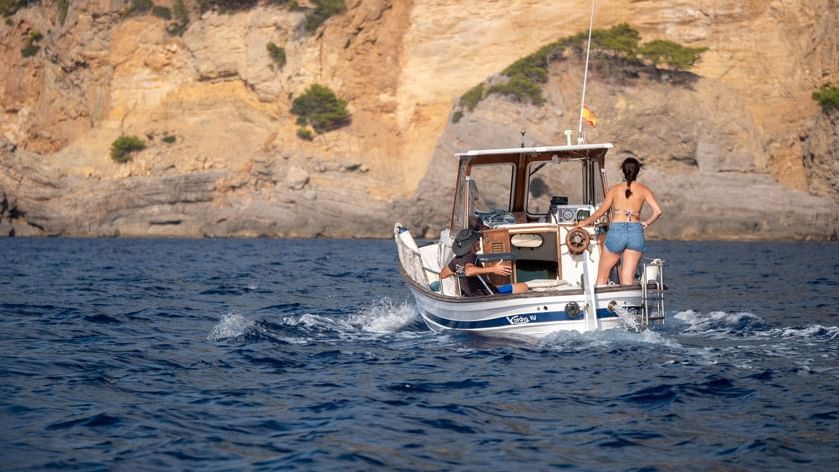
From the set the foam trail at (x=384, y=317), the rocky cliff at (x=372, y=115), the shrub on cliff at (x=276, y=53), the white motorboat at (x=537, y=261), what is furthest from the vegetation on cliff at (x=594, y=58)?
the white motorboat at (x=537, y=261)

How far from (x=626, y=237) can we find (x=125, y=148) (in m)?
44.0

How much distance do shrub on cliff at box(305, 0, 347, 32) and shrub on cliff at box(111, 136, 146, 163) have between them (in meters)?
11.1

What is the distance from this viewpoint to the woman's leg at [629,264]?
490 inches

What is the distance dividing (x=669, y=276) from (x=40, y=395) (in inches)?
725

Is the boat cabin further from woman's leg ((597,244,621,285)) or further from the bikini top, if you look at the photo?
the bikini top

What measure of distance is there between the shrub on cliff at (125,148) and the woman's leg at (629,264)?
4359 cm

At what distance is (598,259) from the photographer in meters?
13.5

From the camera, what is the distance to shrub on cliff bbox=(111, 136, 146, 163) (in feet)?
171

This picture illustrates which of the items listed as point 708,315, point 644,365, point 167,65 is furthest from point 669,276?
point 167,65

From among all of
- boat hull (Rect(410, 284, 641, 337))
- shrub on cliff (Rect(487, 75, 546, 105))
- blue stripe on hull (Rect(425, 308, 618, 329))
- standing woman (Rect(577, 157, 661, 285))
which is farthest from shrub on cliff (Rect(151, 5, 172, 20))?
standing woman (Rect(577, 157, 661, 285))

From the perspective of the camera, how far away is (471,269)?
42.9 ft

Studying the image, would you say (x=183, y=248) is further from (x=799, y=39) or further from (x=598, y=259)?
(x=799, y=39)

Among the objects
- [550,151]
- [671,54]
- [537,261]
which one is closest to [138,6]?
[671,54]

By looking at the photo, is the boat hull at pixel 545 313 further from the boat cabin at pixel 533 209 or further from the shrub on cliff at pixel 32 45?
the shrub on cliff at pixel 32 45
